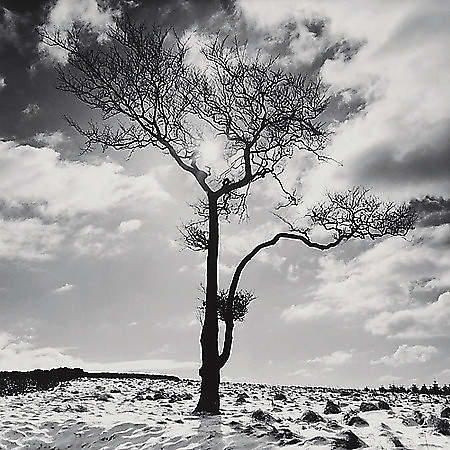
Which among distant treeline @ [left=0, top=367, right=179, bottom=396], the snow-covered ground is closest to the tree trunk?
the snow-covered ground

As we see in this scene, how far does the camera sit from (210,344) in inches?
563

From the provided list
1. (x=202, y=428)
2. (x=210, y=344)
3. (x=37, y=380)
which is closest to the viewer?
(x=202, y=428)

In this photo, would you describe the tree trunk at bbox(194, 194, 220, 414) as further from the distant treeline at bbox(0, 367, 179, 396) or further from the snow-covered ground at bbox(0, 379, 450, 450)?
the distant treeline at bbox(0, 367, 179, 396)

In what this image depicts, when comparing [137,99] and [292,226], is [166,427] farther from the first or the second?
[137,99]

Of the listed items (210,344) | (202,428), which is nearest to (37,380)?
(210,344)

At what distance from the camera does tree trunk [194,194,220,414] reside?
13.7 m

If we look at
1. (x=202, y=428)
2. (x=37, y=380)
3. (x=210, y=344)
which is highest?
(x=37, y=380)

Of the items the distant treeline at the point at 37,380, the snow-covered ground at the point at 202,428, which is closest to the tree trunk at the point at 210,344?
the snow-covered ground at the point at 202,428

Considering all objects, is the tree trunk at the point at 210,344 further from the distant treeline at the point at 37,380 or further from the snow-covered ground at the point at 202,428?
the distant treeline at the point at 37,380

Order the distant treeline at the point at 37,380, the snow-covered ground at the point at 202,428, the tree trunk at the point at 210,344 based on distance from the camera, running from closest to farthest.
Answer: the snow-covered ground at the point at 202,428 < the tree trunk at the point at 210,344 < the distant treeline at the point at 37,380

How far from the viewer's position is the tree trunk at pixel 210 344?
44.9 ft

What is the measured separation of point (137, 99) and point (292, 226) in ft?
20.8

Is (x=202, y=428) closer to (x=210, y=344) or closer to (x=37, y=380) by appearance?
(x=210, y=344)

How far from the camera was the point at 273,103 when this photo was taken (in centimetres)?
1561
